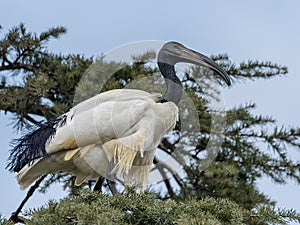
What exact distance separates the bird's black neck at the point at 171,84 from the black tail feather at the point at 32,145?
0.78m

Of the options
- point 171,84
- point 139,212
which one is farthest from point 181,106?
point 139,212

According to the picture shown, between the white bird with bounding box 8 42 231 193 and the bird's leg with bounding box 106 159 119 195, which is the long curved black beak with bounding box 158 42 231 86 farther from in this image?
the bird's leg with bounding box 106 159 119 195

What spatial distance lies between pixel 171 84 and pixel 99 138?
77cm

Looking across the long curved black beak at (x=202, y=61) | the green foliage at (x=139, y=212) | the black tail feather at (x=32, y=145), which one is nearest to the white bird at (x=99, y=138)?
the black tail feather at (x=32, y=145)

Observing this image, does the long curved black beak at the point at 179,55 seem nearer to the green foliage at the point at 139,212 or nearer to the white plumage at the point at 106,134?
the white plumage at the point at 106,134

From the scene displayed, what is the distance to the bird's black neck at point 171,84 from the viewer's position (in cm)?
572

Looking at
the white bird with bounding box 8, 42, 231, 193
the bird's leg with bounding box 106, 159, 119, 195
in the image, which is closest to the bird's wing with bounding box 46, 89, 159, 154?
the white bird with bounding box 8, 42, 231, 193

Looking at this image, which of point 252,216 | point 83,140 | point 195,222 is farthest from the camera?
point 83,140

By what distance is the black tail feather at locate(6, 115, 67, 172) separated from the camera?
5.37 meters

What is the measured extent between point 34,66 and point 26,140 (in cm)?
101

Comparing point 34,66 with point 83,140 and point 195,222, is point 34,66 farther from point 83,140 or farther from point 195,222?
point 195,222

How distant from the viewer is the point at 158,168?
20.6 feet

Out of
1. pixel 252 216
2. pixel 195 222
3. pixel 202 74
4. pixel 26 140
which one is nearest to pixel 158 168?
pixel 202 74

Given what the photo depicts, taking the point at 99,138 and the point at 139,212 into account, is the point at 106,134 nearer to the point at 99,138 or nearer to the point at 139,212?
the point at 99,138
